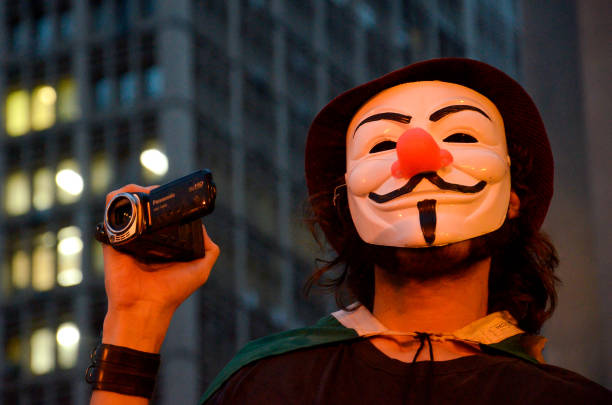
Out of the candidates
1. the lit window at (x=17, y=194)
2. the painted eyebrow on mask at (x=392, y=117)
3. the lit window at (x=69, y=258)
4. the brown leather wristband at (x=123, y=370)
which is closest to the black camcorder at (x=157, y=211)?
the brown leather wristband at (x=123, y=370)

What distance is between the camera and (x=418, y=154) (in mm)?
4168

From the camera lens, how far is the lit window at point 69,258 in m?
27.5

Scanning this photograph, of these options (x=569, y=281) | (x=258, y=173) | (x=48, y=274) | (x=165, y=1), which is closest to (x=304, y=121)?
(x=258, y=173)

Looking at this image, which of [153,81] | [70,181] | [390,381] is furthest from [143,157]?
[390,381]

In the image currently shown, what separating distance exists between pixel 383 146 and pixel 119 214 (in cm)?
107

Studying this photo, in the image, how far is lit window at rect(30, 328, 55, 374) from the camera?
26938 mm

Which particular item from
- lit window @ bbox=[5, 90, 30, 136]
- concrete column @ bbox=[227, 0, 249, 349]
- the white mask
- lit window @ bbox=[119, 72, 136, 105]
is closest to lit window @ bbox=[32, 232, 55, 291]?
lit window @ bbox=[5, 90, 30, 136]

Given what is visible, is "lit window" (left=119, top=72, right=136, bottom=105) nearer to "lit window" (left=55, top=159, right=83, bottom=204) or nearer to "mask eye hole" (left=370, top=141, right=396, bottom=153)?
"lit window" (left=55, top=159, right=83, bottom=204)

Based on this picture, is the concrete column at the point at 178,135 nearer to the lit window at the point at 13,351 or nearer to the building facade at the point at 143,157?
the building facade at the point at 143,157

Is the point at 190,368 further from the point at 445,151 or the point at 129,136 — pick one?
the point at 445,151

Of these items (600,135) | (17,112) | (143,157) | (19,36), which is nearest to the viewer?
(600,135)

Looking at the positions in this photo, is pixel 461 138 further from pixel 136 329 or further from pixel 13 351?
pixel 13 351

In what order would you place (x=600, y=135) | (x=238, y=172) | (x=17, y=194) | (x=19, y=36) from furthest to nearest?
1. (x=19, y=36)
2. (x=238, y=172)
3. (x=17, y=194)
4. (x=600, y=135)

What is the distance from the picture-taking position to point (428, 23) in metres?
41.9
